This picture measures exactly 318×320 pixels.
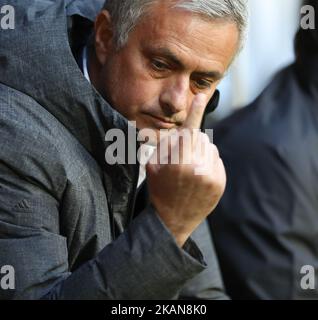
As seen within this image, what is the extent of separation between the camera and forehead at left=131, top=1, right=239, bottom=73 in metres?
2.84

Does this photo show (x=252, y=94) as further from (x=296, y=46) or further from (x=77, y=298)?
(x=77, y=298)

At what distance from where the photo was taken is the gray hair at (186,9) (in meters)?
2.84

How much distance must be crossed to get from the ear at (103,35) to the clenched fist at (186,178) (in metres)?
0.64

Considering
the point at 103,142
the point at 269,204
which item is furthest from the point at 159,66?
the point at 269,204

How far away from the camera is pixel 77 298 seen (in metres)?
2.46

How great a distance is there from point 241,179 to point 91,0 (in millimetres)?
1060

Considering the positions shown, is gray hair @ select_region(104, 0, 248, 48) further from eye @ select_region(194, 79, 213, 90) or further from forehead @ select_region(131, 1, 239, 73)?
eye @ select_region(194, 79, 213, 90)

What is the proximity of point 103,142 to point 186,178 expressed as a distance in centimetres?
44

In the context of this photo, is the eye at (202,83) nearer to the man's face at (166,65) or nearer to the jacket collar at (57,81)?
the man's face at (166,65)

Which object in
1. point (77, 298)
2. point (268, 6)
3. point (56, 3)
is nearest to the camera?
point (77, 298)

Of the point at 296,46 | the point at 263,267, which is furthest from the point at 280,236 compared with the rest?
the point at 296,46

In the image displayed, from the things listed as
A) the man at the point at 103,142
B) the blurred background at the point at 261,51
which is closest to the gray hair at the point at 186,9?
the man at the point at 103,142

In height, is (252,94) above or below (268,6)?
below

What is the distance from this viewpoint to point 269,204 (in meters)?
3.77
